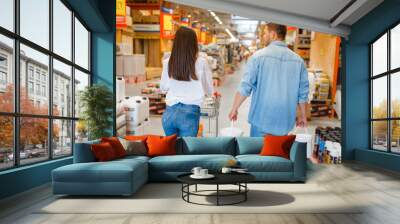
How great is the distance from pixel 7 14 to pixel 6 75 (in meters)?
0.65

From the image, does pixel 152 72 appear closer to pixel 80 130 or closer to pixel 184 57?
pixel 80 130

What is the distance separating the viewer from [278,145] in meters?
6.46

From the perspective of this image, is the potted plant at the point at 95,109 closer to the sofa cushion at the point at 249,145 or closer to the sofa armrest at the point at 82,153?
the sofa armrest at the point at 82,153

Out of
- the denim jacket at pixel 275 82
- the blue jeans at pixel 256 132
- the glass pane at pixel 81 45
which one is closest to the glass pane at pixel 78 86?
the glass pane at pixel 81 45

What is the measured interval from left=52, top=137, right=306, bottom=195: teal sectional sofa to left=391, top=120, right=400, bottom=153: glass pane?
8.58ft

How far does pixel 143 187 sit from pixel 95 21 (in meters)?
3.82

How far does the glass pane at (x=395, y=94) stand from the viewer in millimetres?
8164

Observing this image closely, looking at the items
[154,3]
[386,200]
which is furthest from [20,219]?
[154,3]

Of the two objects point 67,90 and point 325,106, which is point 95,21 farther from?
point 325,106

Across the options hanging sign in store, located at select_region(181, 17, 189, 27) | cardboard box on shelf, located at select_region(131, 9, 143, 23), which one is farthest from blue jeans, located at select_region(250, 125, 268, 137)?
cardboard box on shelf, located at select_region(131, 9, 143, 23)

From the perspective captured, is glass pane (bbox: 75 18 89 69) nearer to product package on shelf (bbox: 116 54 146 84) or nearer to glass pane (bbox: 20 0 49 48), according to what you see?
product package on shelf (bbox: 116 54 146 84)

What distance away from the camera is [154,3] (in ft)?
68.0

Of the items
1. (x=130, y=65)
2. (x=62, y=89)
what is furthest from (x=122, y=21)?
(x=62, y=89)

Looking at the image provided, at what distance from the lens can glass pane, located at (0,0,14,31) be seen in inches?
199
